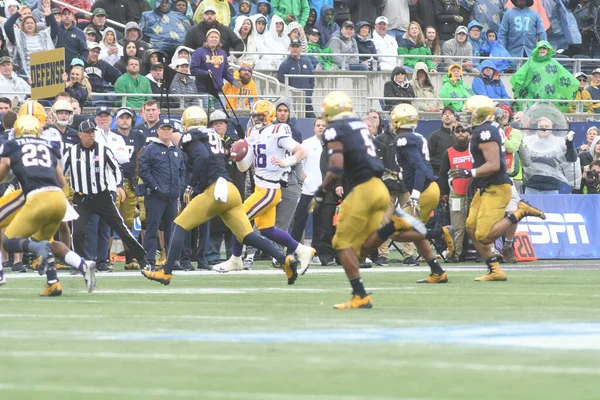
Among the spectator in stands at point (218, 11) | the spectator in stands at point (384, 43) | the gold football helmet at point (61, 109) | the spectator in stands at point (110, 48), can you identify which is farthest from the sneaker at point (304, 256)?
the spectator in stands at point (384, 43)

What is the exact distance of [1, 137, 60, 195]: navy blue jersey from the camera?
1244 cm

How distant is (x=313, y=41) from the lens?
24484mm

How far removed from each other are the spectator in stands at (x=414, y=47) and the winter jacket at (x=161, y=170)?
29.1 ft

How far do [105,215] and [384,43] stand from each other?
988 cm

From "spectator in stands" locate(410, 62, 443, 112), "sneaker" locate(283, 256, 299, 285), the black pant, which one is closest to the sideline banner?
"spectator in stands" locate(410, 62, 443, 112)

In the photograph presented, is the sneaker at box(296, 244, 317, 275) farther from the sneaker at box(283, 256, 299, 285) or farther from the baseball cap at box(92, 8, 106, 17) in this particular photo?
the baseball cap at box(92, 8, 106, 17)

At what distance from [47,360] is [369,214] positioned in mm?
4207

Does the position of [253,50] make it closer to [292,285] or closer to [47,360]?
[292,285]

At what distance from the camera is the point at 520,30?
86.7 ft

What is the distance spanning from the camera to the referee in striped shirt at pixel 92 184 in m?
16.3

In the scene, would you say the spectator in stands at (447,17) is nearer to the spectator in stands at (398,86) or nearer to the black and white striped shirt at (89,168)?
the spectator in stands at (398,86)

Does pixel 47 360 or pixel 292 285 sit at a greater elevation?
pixel 47 360

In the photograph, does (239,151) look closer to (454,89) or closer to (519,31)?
(454,89)

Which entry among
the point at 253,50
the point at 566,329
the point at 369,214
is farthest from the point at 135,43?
the point at 566,329
